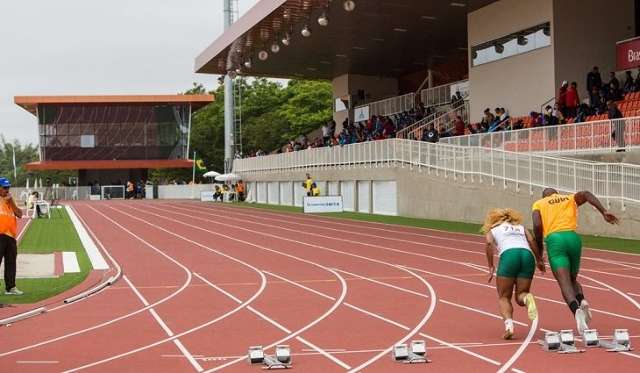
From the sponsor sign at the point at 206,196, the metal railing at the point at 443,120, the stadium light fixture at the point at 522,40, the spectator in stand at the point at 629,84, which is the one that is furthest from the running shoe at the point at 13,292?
the sponsor sign at the point at 206,196

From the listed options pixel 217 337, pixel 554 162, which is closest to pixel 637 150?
pixel 554 162

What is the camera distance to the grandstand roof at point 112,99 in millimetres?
85812

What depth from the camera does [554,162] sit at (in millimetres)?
23234

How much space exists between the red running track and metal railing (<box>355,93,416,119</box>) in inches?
1129

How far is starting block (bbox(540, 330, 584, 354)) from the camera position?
821 cm

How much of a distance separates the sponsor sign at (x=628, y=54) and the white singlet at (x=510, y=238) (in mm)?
22225

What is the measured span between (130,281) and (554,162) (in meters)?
12.6

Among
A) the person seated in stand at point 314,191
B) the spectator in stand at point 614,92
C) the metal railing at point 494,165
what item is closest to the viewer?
the metal railing at point 494,165

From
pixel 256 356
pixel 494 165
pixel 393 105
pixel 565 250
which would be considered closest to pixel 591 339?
pixel 565 250

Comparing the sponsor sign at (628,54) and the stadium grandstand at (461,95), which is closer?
the stadium grandstand at (461,95)

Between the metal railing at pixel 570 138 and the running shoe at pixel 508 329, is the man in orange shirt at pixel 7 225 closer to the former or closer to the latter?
the running shoe at pixel 508 329

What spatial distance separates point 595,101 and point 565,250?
1879 centimetres

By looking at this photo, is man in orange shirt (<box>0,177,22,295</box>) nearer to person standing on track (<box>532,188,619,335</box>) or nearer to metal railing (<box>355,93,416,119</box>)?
person standing on track (<box>532,188,619,335</box>)

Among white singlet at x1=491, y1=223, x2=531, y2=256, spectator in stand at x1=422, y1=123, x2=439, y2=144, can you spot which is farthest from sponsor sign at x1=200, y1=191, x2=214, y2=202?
white singlet at x1=491, y1=223, x2=531, y2=256
